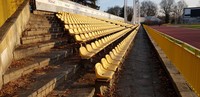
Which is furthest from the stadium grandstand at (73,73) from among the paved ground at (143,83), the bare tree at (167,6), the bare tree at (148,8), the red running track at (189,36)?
the bare tree at (167,6)

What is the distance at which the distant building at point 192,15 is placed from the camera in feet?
343

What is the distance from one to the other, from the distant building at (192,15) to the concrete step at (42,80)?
104780 millimetres

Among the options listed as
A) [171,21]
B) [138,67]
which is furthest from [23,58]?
[171,21]

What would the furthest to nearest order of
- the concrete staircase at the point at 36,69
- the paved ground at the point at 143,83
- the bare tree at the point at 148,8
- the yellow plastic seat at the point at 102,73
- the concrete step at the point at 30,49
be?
the bare tree at the point at 148,8 → the paved ground at the point at 143,83 → the concrete step at the point at 30,49 → the yellow plastic seat at the point at 102,73 → the concrete staircase at the point at 36,69

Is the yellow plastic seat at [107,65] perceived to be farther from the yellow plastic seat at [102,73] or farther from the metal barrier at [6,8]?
the metal barrier at [6,8]

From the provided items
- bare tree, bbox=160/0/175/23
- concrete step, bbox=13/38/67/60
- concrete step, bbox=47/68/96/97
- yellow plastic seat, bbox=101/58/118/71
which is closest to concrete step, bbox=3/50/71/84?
concrete step, bbox=13/38/67/60

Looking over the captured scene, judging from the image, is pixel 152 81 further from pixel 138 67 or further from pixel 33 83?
pixel 33 83

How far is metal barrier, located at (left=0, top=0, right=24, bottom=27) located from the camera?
7692 millimetres

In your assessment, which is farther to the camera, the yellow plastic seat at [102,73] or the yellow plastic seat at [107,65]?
the yellow plastic seat at [107,65]

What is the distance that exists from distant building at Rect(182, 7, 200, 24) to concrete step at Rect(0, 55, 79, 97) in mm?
104780

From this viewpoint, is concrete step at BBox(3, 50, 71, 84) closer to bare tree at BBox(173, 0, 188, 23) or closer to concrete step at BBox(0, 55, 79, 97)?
concrete step at BBox(0, 55, 79, 97)

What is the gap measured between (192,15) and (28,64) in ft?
353

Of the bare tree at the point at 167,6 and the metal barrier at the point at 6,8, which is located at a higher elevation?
the bare tree at the point at 167,6

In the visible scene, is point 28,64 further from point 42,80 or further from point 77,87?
point 77,87
